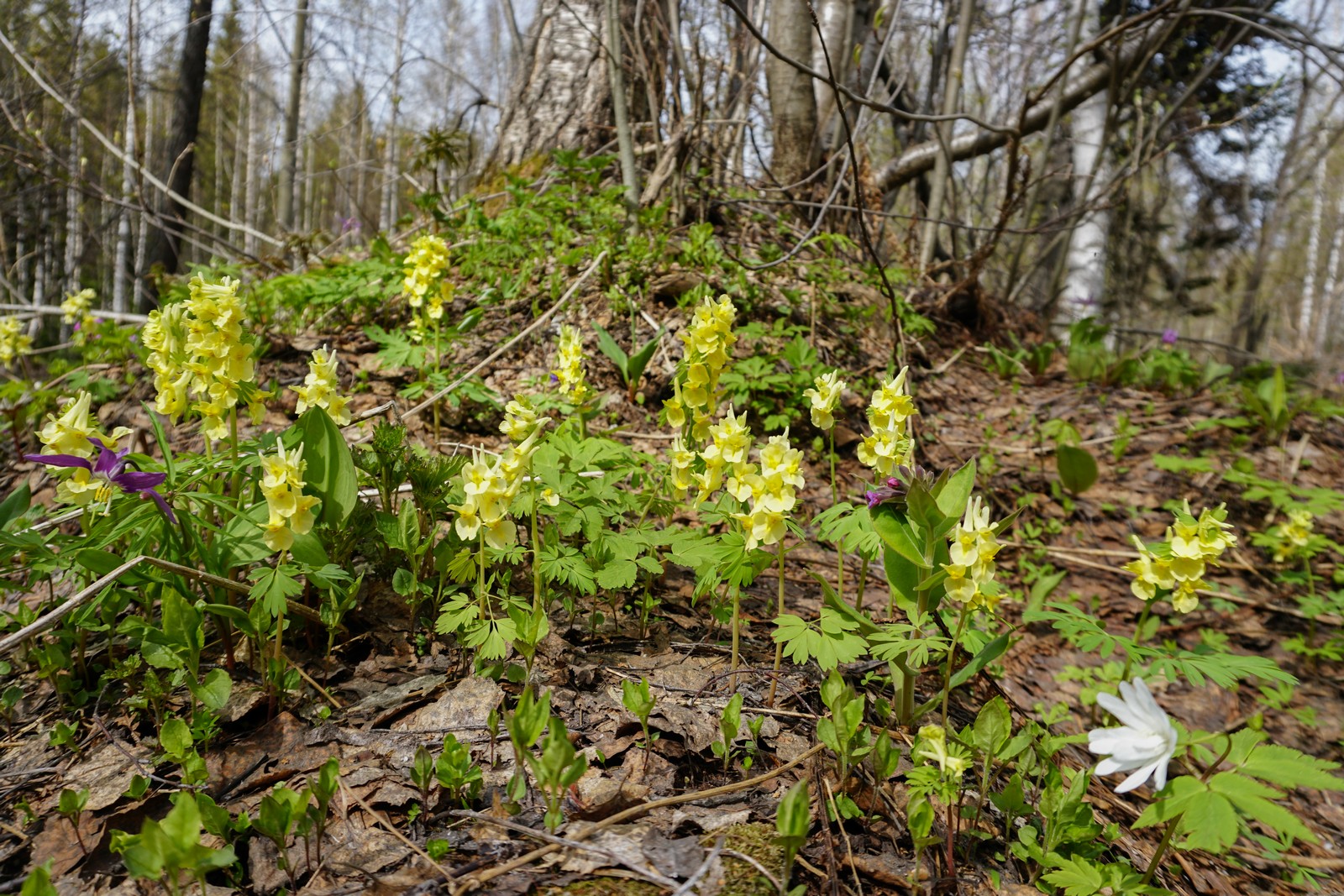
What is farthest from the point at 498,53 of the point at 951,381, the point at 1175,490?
the point at 1175,490

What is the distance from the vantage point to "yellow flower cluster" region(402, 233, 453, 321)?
2.81 meters

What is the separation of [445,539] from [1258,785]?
162cm

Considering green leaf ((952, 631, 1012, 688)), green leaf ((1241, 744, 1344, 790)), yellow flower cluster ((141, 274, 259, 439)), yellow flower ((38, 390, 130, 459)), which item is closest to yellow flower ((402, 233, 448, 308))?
yellow flower cluster ((141, 274, 259, 439))

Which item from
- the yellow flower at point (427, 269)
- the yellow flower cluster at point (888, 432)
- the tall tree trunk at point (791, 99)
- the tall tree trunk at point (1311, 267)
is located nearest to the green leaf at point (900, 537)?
the yellow flower cluster at point (888, 432)

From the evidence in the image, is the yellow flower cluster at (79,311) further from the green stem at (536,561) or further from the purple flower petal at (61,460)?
the green stem at (536,561)

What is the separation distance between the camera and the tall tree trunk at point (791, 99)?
4.63m

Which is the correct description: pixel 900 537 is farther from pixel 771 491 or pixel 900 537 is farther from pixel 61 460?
pixel 61 460

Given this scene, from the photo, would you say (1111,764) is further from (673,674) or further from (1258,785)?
(673,674)

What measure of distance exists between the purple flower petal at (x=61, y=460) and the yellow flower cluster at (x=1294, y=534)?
14.4 ft

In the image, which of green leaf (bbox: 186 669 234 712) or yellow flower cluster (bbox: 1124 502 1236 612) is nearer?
green leaf (bbox: 186 669 234 712)

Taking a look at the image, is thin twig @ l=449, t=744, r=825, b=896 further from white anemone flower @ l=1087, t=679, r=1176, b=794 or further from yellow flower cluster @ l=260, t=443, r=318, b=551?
yellow flower cluster @ l=260, t=443, r=318, b=551

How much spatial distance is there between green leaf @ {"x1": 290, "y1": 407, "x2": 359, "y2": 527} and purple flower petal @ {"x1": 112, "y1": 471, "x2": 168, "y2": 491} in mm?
268

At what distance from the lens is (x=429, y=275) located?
111 inches

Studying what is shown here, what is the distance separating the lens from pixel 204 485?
5.73 ft
